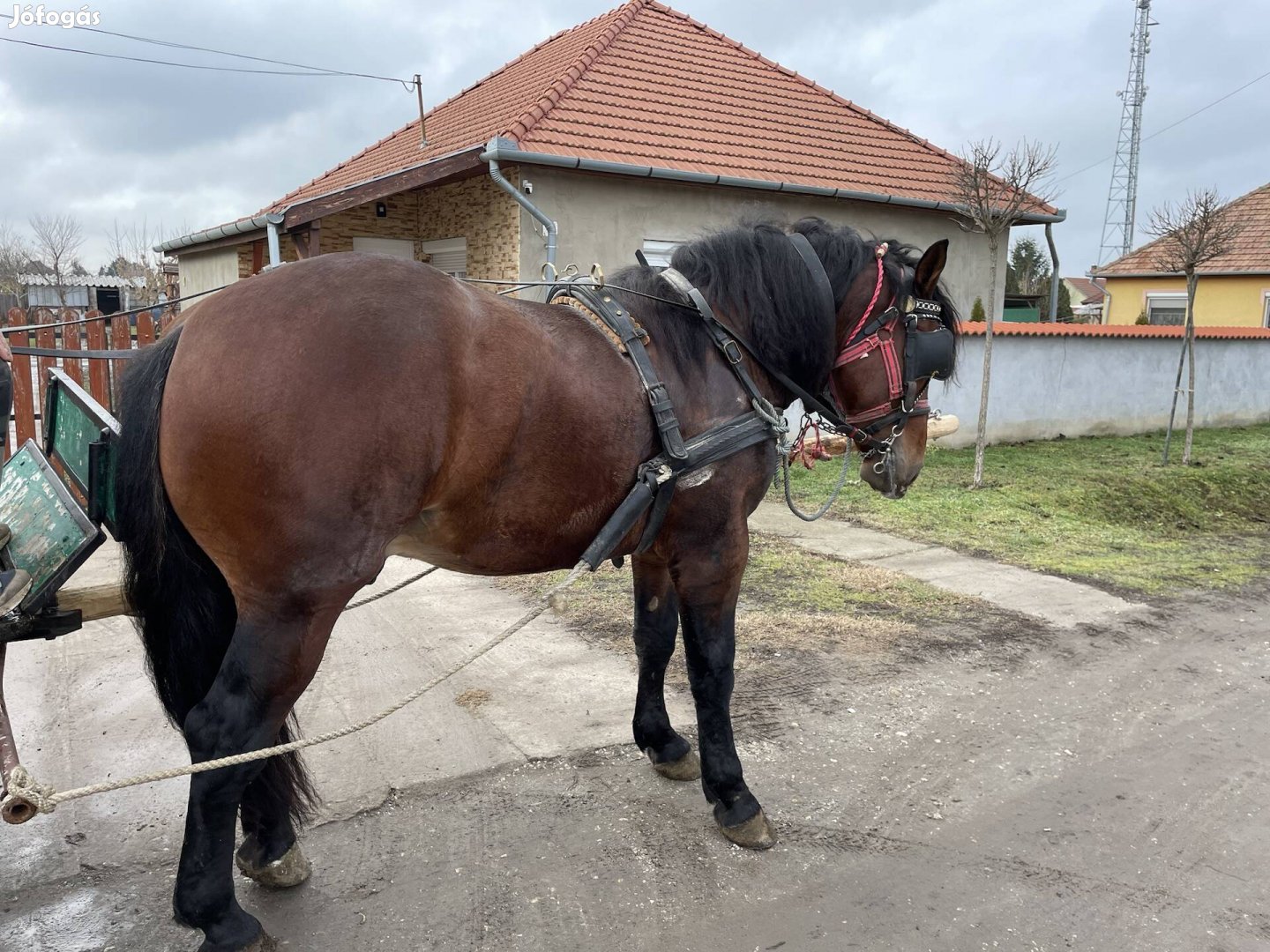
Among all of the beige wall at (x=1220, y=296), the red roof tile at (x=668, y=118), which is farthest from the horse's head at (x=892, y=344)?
the beige wall at (x=1220, y=296)

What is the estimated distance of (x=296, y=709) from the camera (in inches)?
140

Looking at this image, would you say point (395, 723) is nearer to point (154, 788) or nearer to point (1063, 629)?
point (154, 788)

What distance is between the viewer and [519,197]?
27.1 feet

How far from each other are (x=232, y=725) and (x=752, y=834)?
161 centimetres

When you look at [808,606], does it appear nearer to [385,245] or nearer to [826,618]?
[826,618]

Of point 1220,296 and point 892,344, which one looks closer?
point 892,344

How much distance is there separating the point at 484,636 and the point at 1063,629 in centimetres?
321

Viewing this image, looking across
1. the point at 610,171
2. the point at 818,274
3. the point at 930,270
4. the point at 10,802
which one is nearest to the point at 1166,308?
the point at 610,171

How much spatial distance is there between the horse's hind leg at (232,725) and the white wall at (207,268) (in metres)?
10.8

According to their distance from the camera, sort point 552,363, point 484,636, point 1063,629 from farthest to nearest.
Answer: point 1063,629
point 484,636
point 552,363

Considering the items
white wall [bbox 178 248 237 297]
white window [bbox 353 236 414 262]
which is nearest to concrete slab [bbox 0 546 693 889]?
white window [bbox 353 236 414 262]

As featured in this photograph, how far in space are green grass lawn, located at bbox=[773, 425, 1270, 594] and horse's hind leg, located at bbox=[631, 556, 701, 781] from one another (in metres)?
3.88

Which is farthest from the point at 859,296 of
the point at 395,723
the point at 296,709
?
the point at 296,709

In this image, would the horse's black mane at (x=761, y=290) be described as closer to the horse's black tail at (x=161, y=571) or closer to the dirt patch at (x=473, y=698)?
the horse's black tail at (x=161, y=571)
